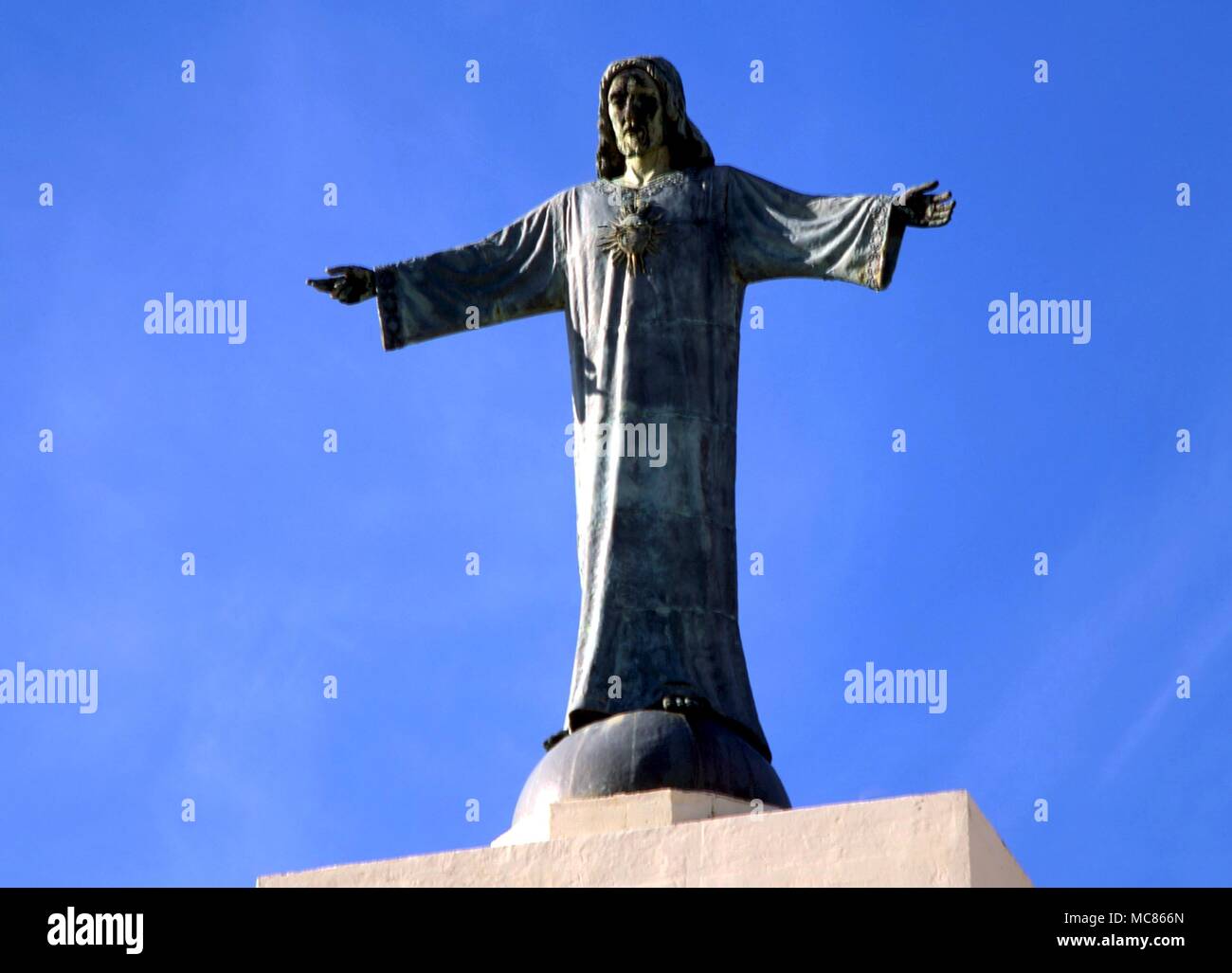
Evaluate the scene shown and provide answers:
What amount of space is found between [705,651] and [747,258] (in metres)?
2.76

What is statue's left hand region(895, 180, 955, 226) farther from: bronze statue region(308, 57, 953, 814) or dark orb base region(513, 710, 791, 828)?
dark orb base region(513, 710, 791, 828)

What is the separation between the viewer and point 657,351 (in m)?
17.9

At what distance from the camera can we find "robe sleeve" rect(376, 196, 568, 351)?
18797 mm

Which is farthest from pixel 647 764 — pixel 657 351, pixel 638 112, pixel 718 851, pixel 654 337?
pixel 638 112

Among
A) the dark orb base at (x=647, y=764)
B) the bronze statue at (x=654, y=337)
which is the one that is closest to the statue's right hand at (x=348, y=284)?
the bronze statue at (x=654, y=337)

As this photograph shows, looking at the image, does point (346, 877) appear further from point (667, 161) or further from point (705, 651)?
point (667, 161)

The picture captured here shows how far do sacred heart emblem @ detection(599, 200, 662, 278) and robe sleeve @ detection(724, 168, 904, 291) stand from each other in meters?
0.52

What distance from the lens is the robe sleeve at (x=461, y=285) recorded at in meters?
18.8

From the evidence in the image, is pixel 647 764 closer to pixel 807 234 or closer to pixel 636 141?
pixel 807 234

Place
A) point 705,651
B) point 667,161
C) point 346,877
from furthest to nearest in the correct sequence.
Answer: point 667,161 < point 705,651 < point 346,877

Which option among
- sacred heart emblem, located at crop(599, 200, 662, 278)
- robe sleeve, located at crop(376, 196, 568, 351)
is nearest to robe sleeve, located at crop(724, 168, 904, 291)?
sacred heart emblem, located at crop(599, 200, 662, 278)

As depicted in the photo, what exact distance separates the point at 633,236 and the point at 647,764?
3774mm
